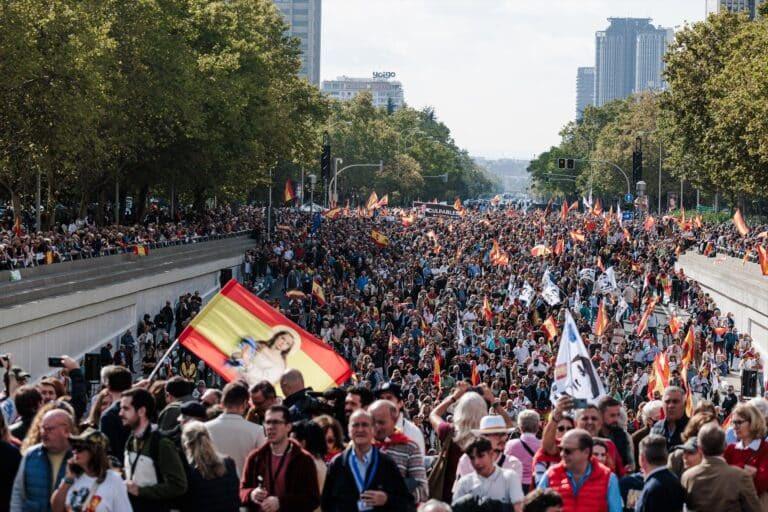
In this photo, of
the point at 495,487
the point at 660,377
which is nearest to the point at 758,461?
the point at 495,487

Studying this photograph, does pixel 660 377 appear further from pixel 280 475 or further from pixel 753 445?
pixel 280 475

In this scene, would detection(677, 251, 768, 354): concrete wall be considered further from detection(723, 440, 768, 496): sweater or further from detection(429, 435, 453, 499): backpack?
detection(429, 435, 453, 499): backpack

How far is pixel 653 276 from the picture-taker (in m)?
46.1

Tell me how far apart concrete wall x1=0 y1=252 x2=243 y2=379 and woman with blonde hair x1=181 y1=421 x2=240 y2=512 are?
19.4 meters

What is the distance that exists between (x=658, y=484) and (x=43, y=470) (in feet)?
11.3

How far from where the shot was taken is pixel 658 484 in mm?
9430

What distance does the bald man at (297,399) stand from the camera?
422 inches

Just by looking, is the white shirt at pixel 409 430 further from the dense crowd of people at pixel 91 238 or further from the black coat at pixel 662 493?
the dense crowd of people at pixel 91 238

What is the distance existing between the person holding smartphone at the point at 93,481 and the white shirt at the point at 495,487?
1.79 metres

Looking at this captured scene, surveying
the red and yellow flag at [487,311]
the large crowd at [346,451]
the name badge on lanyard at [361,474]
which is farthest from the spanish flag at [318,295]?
the name badge on lanyard at [361,474]

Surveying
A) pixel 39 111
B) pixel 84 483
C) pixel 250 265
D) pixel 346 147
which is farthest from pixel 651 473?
pixel 346 147

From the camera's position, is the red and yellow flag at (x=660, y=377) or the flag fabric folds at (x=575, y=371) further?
the red and yellow flag at (x=660, y=377)

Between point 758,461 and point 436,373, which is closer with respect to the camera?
point 758,461

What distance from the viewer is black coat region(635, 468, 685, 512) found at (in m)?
9.41
